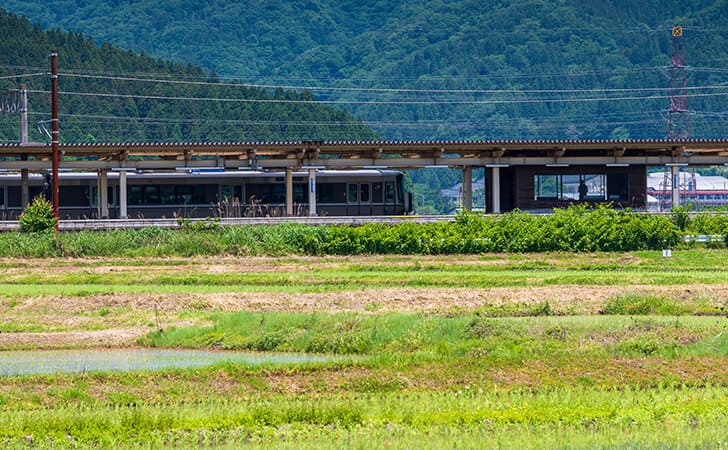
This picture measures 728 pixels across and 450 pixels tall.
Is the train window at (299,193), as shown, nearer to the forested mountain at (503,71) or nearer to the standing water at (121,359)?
the standing water at (121,359)

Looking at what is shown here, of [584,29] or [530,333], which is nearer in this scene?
[530,333]

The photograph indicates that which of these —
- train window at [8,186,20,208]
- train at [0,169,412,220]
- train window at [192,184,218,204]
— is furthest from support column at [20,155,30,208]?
train window at [192,184,218,204]

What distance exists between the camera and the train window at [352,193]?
52.4 meters

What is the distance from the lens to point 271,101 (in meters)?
109

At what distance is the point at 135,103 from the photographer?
10775 cm

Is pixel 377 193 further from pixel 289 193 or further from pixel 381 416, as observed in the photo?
pixel 381 416

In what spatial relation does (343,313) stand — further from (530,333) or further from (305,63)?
(305,63)

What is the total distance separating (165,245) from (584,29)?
161 meters

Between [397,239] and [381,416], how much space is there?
2476 cm

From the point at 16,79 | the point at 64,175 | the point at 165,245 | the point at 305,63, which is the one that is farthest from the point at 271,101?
the point at 305,63

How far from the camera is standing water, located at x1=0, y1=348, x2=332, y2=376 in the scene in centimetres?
1808

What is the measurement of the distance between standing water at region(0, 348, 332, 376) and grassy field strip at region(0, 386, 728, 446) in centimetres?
295

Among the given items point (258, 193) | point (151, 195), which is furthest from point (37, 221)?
point (258, 193)

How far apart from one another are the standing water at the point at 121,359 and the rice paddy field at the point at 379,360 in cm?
23
